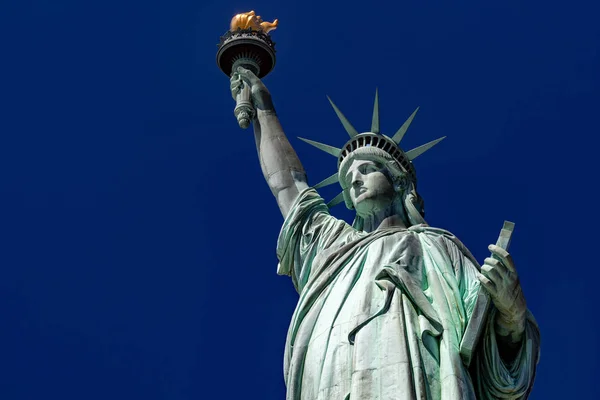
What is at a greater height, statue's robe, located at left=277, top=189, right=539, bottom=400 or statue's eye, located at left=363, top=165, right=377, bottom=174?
statue's eye, located at left=363, top=165, right=377, bottom=174

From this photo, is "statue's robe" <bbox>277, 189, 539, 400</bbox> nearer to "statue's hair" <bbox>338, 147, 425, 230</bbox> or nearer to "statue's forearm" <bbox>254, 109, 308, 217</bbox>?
"statue's hair" <bbox>338, 147, 425, 230</bbox>

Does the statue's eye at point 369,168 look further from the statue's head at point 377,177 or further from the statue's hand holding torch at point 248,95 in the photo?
the statue's hand holding torch at point 248,95

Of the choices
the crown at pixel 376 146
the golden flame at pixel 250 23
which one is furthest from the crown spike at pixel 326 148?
the golden flame at pixel 250 23

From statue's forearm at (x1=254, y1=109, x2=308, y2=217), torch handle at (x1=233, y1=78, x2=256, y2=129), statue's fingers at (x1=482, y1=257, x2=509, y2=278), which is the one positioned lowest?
statue's fingers at (x1=482, y1=257, x2=509, y2=278)

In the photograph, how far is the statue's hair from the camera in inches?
609

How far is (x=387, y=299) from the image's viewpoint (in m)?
13.4

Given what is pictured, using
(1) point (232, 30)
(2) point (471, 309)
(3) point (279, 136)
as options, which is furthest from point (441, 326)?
(1) point (232, 30)

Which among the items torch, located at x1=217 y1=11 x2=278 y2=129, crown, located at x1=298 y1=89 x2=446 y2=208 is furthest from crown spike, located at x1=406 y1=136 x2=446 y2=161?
torch, located at x1=217 y1=11 x2=278 y2=129

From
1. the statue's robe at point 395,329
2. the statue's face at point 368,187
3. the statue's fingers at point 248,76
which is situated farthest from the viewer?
the statue's fingers at point 248,76

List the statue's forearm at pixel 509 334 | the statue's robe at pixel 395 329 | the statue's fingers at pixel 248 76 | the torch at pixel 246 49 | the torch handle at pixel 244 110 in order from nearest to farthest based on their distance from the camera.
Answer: the statue's robe at pixel 395 329, the statue's forearm at pixel 509 334, the torch handle at pixel 244 110, the statue's fingers at pixel 248 76, the torch at pixel 246 49

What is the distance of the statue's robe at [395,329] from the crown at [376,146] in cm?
125

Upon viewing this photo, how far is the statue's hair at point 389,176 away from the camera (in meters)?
15.5

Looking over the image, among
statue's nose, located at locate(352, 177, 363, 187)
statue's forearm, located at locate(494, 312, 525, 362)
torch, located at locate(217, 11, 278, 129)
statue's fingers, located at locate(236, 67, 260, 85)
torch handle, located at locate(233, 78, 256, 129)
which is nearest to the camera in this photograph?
statue's forearm, located at locate(494, 312, 525, 362)

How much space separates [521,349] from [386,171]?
9.95 feet
